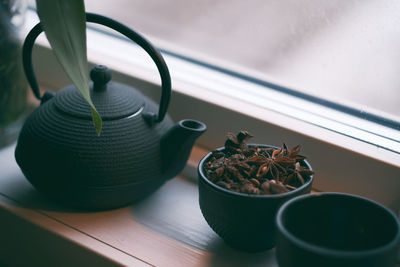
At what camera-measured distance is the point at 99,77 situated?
590 millimetres

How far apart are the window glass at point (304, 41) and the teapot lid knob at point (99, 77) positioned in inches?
9.3

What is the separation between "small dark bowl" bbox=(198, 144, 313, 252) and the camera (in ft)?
1.54

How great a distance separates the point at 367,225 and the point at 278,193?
0.09 meters

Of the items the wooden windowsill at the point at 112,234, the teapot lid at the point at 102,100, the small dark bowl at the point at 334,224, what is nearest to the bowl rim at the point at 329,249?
the small dark bowl at the point at 334,224

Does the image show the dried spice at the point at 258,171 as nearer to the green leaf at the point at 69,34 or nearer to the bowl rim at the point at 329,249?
the bowl rim at the point at 329,249

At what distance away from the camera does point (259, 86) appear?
29.0 inches

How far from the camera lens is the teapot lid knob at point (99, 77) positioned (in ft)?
1.93

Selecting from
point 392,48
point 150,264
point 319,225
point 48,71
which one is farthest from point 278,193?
point 48,71

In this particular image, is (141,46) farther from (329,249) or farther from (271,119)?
(329,249)

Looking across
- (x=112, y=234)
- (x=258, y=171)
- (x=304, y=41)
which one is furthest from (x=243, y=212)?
(x=304, y=41)

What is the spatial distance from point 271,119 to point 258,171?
17 centimetres

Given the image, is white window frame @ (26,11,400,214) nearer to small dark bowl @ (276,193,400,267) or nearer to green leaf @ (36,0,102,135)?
small dark bowl @ (276,193,400,267)

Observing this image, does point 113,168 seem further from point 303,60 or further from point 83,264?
point 303,60

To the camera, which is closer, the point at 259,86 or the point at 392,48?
the point at 392,48
